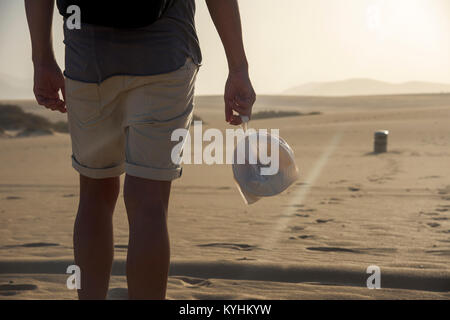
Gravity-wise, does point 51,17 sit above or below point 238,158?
above

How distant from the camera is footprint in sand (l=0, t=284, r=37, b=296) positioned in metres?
3.03

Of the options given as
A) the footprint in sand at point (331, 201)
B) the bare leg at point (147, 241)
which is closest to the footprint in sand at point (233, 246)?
the bare leg at point (147, 241)

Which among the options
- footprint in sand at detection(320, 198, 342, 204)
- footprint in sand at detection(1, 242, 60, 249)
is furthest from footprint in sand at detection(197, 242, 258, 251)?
footprint in sand at detection(320, 198, 342, 204)

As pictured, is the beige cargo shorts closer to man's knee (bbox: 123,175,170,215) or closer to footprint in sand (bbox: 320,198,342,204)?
man's knee (bbox: 123,175,170,215)

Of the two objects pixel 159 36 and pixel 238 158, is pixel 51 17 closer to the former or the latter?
pixel 159 36

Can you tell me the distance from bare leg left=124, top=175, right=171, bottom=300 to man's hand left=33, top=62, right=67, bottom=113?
452mm

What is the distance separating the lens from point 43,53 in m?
2.24

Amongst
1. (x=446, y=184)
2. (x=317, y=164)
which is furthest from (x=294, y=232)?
(x=317, y=164)

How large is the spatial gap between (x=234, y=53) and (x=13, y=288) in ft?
5.50

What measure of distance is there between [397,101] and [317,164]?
49317mm

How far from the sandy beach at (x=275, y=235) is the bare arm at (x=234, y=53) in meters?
1.03

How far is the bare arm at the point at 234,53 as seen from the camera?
7.29ft

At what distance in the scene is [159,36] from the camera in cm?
204

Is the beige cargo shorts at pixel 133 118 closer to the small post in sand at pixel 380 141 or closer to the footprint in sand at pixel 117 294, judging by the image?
the footprint in sand at pixel 117 294
